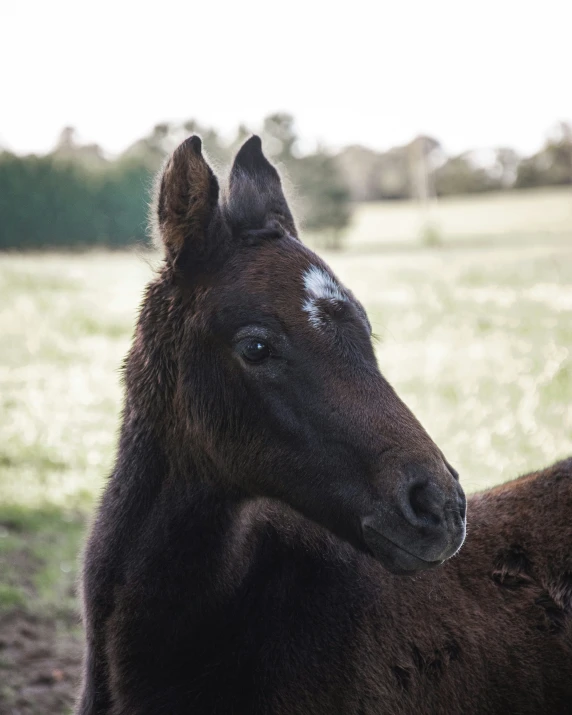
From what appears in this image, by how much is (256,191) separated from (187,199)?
38 centimetres

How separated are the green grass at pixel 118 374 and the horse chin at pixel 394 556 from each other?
161cm

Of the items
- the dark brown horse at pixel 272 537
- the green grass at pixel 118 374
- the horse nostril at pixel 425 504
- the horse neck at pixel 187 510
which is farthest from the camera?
the green grass at pixel 118 374

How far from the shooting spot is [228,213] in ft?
9.94

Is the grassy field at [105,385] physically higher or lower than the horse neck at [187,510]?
lower

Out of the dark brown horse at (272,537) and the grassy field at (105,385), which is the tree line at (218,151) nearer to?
the grassy field at (105,385)

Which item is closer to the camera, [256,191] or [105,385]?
[256,191]

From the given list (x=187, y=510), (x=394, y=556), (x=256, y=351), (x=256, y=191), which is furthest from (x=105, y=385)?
(x=394, y=556)

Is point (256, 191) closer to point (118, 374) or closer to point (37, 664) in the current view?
point (37, 664)

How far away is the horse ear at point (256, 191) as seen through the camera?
3059 mm

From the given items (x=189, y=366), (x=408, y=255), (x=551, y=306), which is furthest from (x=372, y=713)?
(x=408, y=255)

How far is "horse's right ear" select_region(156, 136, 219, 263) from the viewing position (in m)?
2.83

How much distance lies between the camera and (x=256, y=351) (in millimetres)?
2697

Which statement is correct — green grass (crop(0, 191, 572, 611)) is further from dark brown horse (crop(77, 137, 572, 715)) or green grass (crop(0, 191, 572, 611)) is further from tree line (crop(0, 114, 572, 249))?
tree line (crop(0, 114, 572, 249))

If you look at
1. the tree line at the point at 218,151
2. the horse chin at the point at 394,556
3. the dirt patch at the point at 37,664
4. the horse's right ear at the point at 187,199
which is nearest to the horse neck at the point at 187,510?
the horse chin at the point at 394,556
